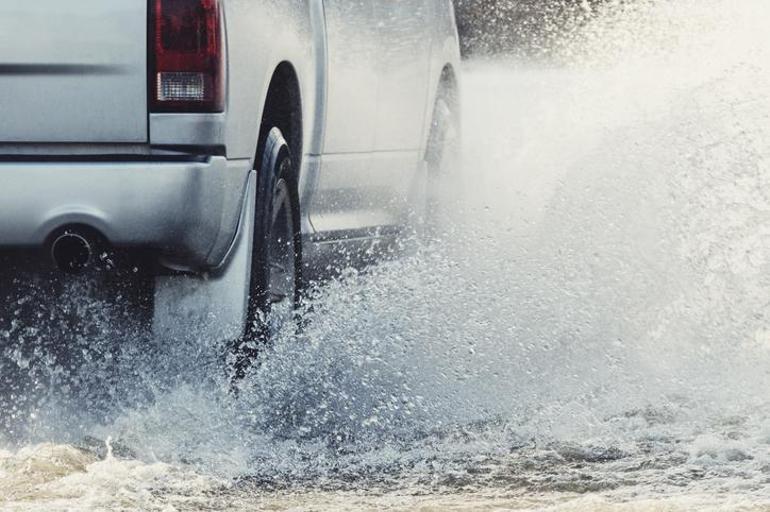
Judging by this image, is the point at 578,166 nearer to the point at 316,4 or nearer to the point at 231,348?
the point at 316,4

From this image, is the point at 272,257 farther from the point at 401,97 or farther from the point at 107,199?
the point at 401,97

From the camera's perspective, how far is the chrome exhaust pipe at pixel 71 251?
15.4 feet

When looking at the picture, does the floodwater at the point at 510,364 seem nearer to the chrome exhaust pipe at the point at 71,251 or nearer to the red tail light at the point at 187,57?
the chrome exhaust pipe at the point at 71,251

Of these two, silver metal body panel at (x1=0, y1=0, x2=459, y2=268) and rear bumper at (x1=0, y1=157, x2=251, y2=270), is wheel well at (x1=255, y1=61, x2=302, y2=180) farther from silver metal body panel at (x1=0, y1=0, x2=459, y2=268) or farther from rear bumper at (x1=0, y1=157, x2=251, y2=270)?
→ rear bumper at (x1=0, y1=157, x2=251, y2=270)

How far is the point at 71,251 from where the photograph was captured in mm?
4738

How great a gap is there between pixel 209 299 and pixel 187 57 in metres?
0.74

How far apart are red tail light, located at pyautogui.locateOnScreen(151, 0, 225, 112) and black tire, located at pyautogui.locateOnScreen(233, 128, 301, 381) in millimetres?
595

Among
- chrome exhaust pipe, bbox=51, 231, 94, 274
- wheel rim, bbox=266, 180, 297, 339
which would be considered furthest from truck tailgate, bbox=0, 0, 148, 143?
wheel rim, bbox=266, 180, 297, 339

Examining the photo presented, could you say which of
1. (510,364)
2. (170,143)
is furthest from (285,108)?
(510,364)

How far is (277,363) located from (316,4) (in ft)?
4.13

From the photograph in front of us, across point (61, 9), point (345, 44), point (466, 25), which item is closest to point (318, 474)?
point (61, 9)

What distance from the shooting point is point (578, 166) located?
8578mm

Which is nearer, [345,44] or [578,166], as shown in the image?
[345,44]

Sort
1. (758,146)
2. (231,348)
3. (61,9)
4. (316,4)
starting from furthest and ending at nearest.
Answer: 1. (758,146)
2. (316,4)
3. (231,348)
4. (61,9)
